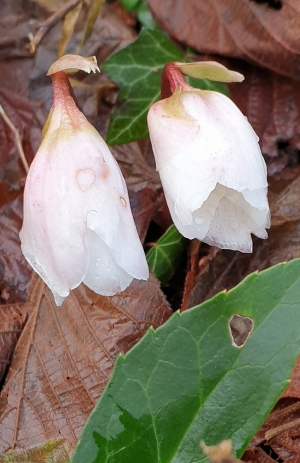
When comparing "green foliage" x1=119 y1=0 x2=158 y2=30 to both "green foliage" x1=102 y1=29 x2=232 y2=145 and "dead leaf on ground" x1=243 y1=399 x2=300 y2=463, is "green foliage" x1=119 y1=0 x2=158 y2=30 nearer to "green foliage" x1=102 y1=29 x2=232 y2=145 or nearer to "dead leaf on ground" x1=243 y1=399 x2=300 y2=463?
"green foliage" x1=102 y1=29 x2=232 y2=145

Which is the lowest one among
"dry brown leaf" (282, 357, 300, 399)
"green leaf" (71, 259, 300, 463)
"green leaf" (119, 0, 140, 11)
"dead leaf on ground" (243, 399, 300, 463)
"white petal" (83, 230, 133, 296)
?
"dead leaf on ground" (243, 399, 300, 463)

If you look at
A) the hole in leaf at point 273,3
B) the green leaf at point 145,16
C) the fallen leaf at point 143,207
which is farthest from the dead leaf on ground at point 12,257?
the hole in leaf at point 273,3

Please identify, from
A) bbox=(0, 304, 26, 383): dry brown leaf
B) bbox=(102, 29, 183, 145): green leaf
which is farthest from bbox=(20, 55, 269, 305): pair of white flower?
bbox=(102, 29, 183, 145): green leaf

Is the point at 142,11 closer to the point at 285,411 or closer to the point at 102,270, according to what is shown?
the point at 102,270

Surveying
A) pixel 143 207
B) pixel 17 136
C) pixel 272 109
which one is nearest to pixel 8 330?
pixel 143 207

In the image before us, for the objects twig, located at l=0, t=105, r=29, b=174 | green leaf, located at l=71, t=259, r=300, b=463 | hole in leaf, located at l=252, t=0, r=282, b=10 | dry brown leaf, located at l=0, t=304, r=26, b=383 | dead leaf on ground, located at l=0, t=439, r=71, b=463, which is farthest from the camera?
twig, located at l=0, t=105, r=29, b=174

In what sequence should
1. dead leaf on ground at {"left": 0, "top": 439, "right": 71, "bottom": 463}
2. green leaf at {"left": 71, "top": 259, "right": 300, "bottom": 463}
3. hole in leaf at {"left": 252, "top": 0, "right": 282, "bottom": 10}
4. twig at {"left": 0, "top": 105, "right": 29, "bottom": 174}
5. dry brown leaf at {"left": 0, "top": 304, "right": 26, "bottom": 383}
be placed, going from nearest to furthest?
green leaf at {"left": 71, "top": 259, "right": 300, "bottom": 463}, dead leaf on ground at {"left": 0, "top": 439, "right": 71, "bottom": 463}, dry brown leaf at {"left": 0, "top": 304, "right": 26, "bottom": 383}, hole in leaf at {"left": 252, "top": 0, "right": 282, "bottom": 10}, twig at {"left": 0, "top": 105, "right": 29, "bottom": 174}

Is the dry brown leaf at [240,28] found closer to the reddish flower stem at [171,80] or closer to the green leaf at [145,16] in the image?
the green leaf at [145,16]

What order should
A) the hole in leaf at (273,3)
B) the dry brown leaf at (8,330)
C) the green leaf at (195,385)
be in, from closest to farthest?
the green leaf at (195,385)
the dry brown leaf at (8,330)
the hole in leaf at (273,3)
